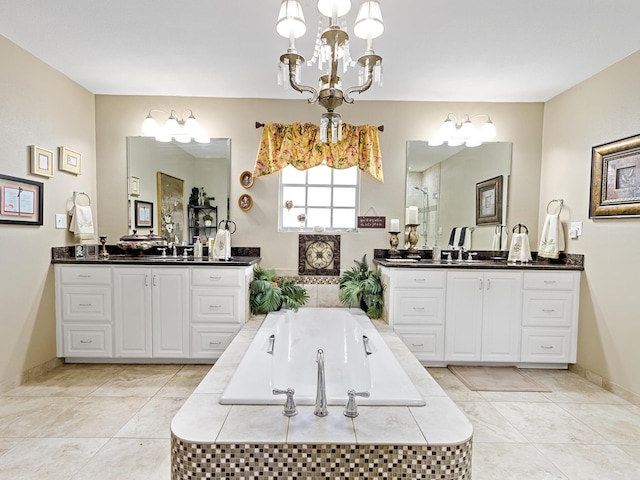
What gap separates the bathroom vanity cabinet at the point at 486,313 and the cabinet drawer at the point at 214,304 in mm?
1329

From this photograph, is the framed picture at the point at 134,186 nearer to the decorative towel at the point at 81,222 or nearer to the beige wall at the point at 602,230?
the decorative towel at the point at 81,222

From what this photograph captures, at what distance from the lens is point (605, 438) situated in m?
2.08

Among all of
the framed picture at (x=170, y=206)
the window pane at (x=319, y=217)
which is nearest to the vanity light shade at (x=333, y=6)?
the window pane at (x=319, y=217)

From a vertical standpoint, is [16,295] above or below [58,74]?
below

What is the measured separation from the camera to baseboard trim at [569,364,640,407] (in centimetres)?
254

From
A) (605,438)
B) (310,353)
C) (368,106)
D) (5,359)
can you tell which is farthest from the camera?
(368,106)

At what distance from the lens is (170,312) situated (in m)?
3.01

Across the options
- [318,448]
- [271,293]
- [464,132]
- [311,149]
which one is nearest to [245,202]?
[311,149]

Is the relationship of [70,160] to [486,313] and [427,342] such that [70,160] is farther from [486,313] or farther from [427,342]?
[486,313]

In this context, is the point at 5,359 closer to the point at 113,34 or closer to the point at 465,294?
the point at 113,34

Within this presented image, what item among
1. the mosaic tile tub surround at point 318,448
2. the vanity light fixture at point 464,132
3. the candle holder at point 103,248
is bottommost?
the mosaic tile tub surround at point 318,448

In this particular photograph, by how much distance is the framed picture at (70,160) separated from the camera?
118 inches

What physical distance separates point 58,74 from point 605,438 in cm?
460

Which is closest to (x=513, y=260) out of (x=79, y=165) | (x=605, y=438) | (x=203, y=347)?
(x=605, y=438)
